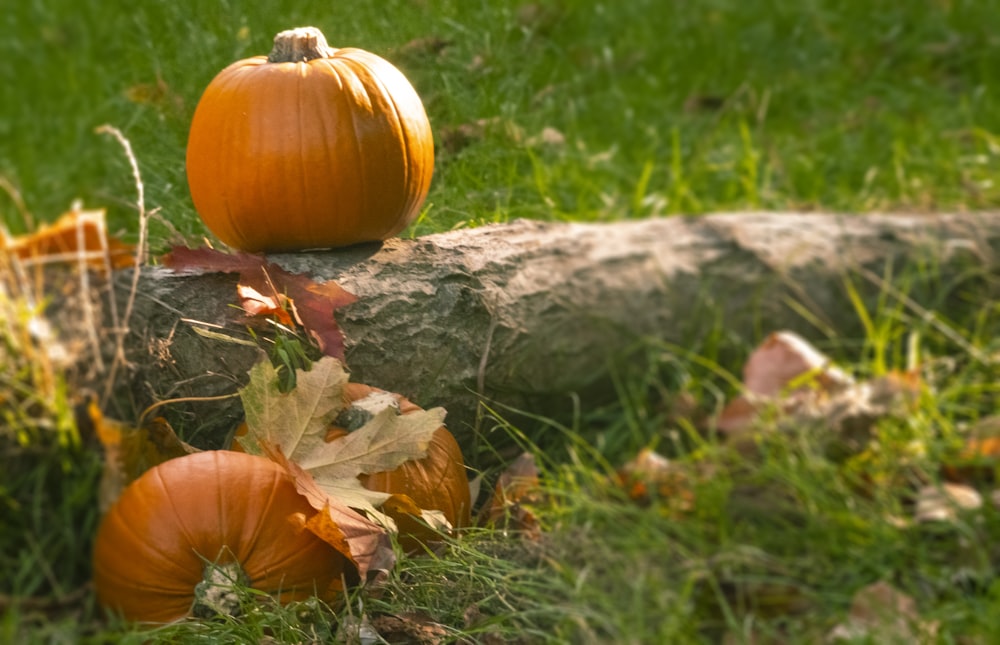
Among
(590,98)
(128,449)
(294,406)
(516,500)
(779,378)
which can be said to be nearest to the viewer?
(294,406)

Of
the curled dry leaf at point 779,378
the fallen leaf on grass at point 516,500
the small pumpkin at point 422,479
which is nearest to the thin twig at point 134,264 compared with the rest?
the small pumpkin at point 422,479

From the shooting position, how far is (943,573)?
213 cm

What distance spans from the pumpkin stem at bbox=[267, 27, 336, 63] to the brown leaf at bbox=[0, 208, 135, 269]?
42.6 inches

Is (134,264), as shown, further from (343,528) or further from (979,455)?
(979,455)

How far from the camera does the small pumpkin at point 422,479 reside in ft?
3.54

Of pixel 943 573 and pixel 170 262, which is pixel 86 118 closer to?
pixel 170 262

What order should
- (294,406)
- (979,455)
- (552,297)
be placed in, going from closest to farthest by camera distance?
(294,406)
(552,297)
(979,455)

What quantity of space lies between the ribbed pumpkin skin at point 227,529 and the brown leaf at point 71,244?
103 cm

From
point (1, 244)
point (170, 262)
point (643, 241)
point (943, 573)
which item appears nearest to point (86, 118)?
point (1, 244)

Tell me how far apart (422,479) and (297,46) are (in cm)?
49

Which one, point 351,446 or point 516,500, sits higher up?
point 351,446

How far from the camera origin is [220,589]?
115 cm

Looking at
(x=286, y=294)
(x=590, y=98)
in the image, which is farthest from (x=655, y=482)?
(x=286, y=294)

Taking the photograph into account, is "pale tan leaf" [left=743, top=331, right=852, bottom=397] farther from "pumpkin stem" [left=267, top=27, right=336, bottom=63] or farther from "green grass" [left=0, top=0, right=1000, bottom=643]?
"pumpkin stem" [left=267, top=27, right=336, bottom=63]
